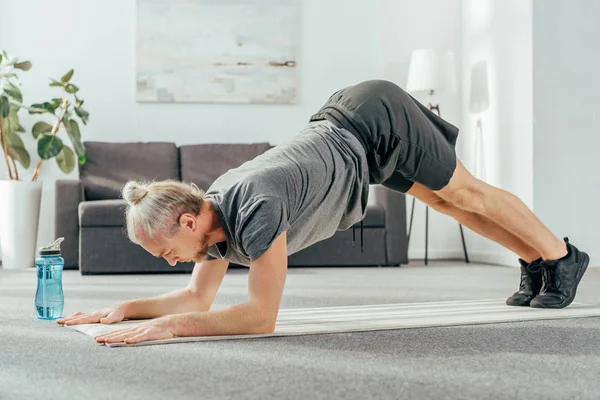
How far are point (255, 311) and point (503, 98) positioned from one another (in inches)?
147

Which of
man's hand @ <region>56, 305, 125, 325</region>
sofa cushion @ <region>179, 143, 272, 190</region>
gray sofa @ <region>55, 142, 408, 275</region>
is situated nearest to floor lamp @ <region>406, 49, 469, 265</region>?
gray sofa @ <region>55, 142, 408, 275</region>

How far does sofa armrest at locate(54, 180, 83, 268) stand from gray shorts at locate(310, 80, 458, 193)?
9.40 feet

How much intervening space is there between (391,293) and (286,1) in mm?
3229

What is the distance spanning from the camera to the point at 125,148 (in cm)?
552

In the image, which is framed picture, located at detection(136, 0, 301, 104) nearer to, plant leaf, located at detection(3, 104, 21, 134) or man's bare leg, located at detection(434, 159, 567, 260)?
plant leaf, located at detection(3, 104, 21, 134)

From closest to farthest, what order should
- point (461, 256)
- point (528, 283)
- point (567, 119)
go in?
point (528, 283), point (567, 119), point (461, 256)

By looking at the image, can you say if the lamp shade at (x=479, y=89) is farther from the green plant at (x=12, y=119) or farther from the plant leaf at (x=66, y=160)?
the green plant at (x=12, y=119)

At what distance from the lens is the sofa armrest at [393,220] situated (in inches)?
206

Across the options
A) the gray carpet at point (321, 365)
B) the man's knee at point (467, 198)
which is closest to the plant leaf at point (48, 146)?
the gray carpet at point (321, 365)

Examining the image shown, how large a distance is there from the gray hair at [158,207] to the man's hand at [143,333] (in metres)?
0.20

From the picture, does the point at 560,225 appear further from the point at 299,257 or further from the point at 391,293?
the point at 391,293

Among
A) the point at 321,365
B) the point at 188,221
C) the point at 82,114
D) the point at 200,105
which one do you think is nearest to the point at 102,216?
the point at 82,114

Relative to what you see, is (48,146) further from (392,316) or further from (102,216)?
(392,316)

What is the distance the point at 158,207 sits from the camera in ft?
6.45
